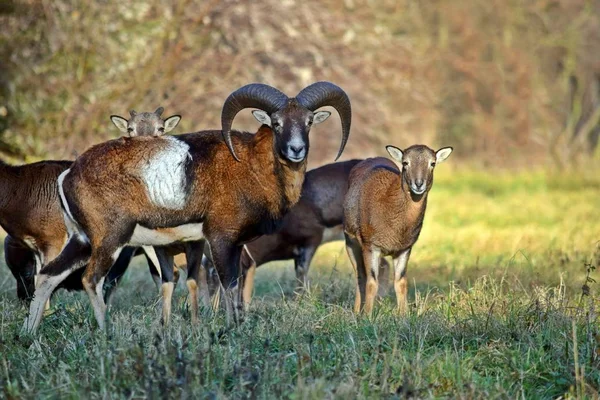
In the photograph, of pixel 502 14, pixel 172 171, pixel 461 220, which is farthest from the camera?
pixel 502 14

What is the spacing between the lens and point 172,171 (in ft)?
31.5

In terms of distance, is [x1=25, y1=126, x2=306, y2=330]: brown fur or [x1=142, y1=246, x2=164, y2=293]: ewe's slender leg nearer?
[x1=25, y1=126, x2=306, y2=330]: brown fur

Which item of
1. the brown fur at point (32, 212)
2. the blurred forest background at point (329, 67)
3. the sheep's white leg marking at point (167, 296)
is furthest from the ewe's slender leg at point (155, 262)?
the blurred forest background at point (329, 67)

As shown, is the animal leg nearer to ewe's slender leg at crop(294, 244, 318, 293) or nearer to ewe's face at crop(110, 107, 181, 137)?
ewe's slender leg at crop(294, 244, 318, 293)

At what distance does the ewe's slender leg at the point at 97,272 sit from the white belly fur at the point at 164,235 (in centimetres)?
29

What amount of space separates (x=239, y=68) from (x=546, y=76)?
1616cm

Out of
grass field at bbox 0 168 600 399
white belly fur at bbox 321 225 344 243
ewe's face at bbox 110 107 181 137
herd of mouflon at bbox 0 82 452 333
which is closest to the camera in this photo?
grass field at bbox 0 168 600 399

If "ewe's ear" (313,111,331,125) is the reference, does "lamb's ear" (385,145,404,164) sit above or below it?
below

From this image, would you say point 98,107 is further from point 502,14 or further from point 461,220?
point 502,14

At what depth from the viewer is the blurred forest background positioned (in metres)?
20.8

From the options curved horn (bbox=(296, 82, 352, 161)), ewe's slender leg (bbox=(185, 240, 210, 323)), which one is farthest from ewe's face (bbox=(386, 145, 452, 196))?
ewe's slender leg (bbox=(185, 240, 210, 323))

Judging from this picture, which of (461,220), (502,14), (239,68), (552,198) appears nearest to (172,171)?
(461,220)

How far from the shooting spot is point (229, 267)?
9.88 m

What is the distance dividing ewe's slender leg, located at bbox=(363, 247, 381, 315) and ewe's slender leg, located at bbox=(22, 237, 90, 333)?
110 inches
